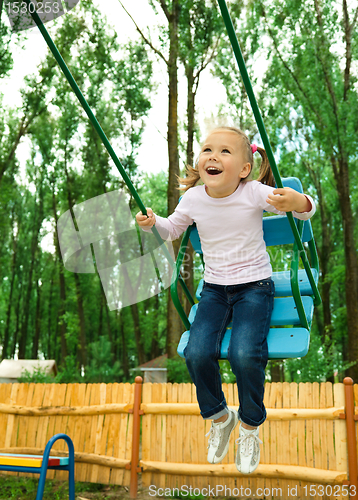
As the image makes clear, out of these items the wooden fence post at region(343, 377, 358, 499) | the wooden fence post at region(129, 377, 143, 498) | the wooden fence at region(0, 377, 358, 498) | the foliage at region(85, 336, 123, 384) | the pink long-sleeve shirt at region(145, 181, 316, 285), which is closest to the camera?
the pink long-sleeve shirt at region(145, 181, 316, 285)

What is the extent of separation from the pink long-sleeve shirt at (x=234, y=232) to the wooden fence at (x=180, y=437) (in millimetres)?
3963

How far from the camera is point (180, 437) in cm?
609

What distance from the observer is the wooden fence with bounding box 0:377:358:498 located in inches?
213

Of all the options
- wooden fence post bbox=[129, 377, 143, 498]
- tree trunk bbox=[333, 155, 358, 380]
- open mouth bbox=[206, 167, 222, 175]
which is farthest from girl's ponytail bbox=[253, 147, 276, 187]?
tree trunk bbox=[333, 155, 358, 380]

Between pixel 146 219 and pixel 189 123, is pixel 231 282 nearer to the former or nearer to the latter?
pixel 146 219

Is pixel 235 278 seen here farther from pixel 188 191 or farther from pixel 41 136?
pixel 41 136

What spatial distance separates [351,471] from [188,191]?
4368 mm

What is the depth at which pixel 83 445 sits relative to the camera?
664cm

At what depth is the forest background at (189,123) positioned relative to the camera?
10016 millimetres

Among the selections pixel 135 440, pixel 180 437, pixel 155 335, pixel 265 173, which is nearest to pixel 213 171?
pixel 265 173

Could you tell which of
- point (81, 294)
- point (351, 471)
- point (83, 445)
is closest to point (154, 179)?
point (81, 294)

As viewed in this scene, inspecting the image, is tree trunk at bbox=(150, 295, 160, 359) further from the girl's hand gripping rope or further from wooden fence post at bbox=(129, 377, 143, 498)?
the girl's hand gripping rope

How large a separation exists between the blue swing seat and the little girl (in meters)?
0.07

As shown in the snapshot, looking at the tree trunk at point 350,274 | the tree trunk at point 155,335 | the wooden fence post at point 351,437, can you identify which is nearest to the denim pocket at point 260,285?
the wooden fence post at point 351,437
